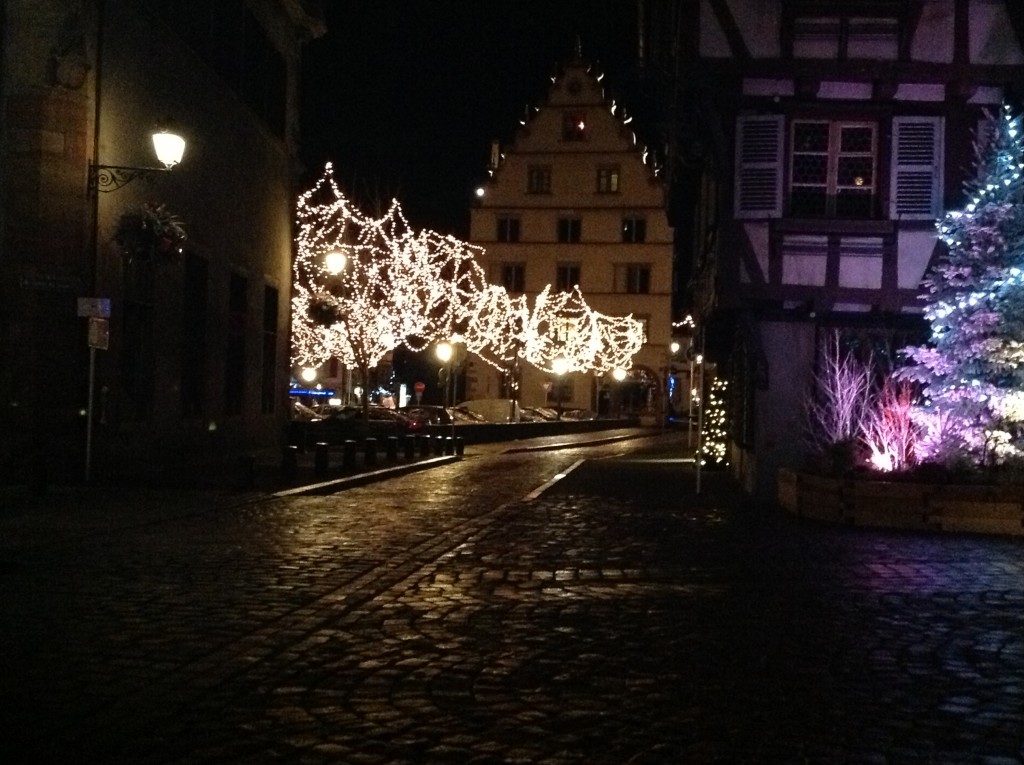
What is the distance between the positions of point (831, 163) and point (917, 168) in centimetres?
131

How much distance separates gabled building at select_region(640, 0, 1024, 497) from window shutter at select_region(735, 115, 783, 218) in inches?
0.6

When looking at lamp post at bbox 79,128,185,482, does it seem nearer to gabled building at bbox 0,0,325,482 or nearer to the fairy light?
gabled building at bbox 0,0,325,482

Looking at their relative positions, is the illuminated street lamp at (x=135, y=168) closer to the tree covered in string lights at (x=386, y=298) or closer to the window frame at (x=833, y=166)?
the window frame at (x=833, y=166)

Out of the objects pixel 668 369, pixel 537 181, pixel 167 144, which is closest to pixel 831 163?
pixel 167 144

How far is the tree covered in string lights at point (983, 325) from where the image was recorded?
17.8 m

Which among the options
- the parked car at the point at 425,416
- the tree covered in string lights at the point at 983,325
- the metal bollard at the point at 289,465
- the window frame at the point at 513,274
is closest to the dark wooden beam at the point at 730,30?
the tree covered in string lights at the point at 983,325

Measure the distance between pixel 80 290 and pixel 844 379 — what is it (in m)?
11.7

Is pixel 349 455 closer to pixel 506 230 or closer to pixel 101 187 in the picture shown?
pixel 101 187

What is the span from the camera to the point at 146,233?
20828 millimetres

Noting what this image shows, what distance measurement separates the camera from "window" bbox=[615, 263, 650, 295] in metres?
70.4

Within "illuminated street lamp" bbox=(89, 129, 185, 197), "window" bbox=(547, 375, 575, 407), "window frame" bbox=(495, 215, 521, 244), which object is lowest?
"window" bbox=(547, 375, 575, 407)

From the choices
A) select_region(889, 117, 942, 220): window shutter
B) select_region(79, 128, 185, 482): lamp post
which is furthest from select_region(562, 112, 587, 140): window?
select_region(79, 128, 185, 482): lamp post

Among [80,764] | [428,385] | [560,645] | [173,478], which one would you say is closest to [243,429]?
[173,478]

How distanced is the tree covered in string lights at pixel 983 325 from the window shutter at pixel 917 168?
1846 mm
